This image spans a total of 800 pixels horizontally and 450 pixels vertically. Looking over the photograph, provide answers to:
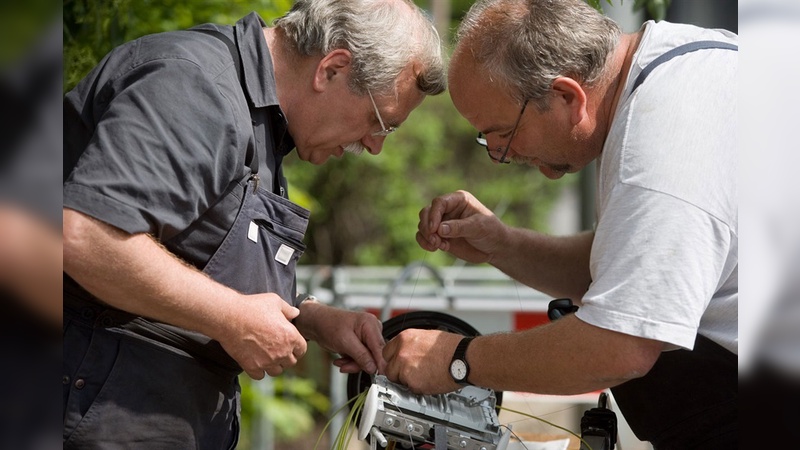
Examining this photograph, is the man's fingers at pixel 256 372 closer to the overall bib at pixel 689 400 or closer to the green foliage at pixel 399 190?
the overall bib at pixel 689 400

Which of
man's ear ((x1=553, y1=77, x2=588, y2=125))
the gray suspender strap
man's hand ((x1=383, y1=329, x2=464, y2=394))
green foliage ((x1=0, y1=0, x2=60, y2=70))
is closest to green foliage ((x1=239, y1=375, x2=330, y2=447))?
man's hand ((x1=383, y1=329, x2=464, y2=394))

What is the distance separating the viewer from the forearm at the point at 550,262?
2803 mm

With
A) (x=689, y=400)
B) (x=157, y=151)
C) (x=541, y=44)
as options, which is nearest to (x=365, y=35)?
(x=541, y=44)

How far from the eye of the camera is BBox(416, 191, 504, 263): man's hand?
265 centimetres

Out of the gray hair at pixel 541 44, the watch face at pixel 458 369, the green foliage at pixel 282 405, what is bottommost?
the green foliage at pixel 282 405

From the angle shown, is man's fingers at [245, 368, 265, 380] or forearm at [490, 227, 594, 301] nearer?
man's fingers at [245, 368, 265, 380]

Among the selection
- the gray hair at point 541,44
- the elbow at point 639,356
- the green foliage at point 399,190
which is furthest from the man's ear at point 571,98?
the green foliage at point 399,190

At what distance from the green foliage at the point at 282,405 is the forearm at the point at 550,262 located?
7.50 feet

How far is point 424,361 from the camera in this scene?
81.0 inches

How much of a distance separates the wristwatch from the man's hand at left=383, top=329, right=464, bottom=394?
1 cm

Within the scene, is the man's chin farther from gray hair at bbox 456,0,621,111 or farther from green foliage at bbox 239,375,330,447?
green foliage at bbox 239,375,330,447

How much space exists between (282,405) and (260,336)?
12.3ft

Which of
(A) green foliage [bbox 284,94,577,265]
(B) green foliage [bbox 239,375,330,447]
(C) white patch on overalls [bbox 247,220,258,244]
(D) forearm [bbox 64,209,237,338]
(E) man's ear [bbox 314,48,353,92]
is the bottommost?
(A) green foliage [bbox 284,94,577,265]

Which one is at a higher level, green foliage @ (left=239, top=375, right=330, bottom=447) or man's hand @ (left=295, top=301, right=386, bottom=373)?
man's hand @ (left=295, top=301, right=386, bottom=373)
